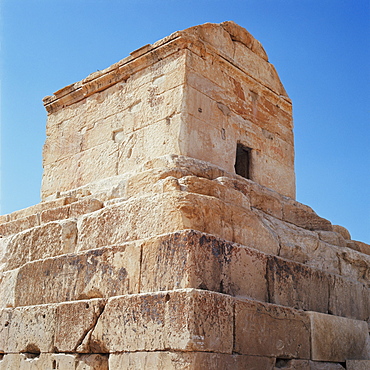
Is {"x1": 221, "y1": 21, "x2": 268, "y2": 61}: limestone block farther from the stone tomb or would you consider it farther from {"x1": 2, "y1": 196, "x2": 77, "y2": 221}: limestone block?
{"x1": 2, "y1": 196, "x2": 77, "y2": 221}: limestone block

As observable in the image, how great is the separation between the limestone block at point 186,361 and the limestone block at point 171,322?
51 mm

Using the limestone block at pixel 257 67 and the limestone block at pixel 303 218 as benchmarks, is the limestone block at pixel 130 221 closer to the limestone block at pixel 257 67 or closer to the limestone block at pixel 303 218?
Result: the limestone block at pixel 303 218

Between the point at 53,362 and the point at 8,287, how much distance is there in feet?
4.46

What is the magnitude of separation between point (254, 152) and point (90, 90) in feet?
9.46

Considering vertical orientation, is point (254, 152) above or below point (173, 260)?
above

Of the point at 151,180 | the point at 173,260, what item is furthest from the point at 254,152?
the point at 173,260

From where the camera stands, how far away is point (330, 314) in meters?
5.77

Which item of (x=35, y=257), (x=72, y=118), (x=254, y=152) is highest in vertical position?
(x=72, y=118)

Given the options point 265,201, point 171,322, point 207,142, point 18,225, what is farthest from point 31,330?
point 207,142

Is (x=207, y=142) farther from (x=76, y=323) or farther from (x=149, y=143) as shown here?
(x=76, y=323)

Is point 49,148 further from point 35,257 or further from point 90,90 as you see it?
point 35,257

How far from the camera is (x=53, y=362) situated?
5.14m

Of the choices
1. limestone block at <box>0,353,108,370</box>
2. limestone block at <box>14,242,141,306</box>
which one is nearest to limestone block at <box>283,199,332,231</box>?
limestone block at <box>14,242,141,306</box>

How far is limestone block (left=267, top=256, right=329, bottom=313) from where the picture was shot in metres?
5.18
